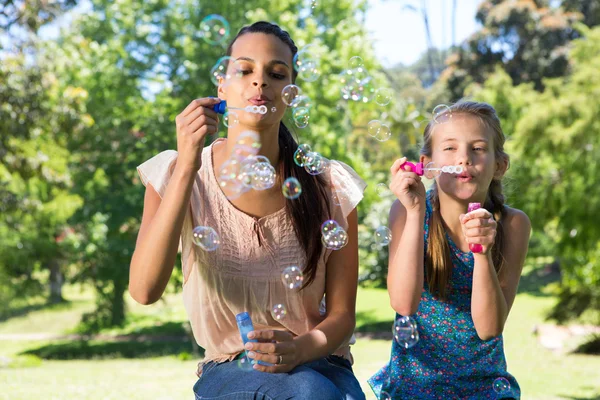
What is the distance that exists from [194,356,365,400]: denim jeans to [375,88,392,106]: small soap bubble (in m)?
1.21

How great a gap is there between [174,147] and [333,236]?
12.9 m

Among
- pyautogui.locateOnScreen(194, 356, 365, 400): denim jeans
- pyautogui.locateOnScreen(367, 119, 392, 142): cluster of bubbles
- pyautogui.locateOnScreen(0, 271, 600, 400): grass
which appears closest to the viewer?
pyautogui.locateOnScreen(194, 356, 365, 400): denim jeans

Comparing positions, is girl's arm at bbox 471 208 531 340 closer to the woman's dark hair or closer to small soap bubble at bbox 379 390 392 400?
small soap bubble at bbox 379 390 392 400

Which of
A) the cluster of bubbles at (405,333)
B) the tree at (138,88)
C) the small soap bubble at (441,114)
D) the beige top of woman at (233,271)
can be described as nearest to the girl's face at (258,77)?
the beige top of woman at (233,271)

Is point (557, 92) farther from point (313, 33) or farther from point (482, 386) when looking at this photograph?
point (482, 386)

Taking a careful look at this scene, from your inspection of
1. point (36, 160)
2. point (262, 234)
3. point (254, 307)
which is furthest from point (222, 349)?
point (36, 160)

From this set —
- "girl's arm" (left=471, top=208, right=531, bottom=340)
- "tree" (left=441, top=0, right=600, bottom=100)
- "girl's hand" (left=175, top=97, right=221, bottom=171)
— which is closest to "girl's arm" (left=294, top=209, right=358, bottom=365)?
"girl's arm" (left=471, top=208, right=531, bottom=340)

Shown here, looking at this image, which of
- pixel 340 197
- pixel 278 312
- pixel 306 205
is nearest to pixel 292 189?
pixel 306 205

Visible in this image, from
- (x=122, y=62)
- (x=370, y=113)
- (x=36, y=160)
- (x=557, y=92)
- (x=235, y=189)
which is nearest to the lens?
(x=235, y=189)

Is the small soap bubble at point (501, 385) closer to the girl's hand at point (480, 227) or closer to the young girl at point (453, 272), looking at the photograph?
the young girl at point (453, 272)

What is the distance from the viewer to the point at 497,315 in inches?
80.8

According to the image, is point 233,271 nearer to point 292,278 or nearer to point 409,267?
point 292,278

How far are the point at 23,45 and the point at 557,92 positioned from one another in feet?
28.8

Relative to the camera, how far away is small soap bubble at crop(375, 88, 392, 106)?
9.09 ft
